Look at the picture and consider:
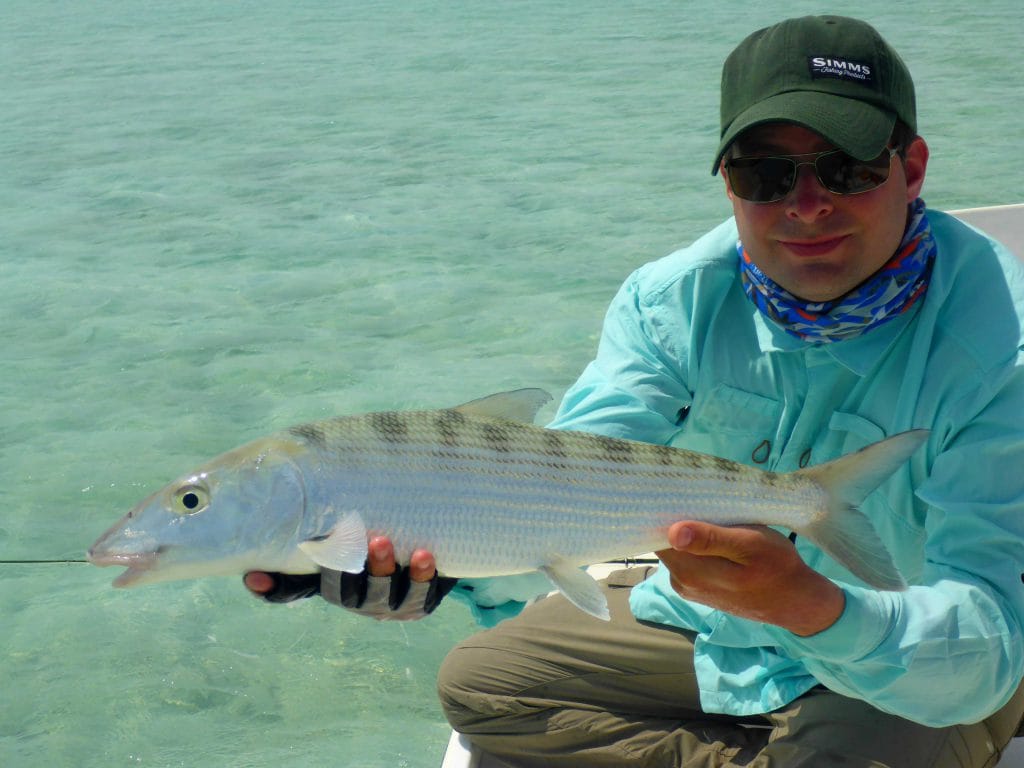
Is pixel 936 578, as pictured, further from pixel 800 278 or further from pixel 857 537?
pixel 800 278

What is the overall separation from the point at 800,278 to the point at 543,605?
1.30 m

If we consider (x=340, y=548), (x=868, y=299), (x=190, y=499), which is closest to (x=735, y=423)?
(x=868, y=299)

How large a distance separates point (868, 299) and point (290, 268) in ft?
23.0

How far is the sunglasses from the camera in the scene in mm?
2465

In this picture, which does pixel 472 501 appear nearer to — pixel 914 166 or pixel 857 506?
pixel 857 506

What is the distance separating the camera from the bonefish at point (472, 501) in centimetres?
217

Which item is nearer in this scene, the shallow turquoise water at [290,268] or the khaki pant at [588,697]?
the khaki pant at [588,697]

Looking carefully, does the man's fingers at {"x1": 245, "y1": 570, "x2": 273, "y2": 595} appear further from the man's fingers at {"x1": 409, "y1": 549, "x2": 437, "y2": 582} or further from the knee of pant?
the knee of pant

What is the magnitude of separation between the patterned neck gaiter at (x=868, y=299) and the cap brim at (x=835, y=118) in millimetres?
254

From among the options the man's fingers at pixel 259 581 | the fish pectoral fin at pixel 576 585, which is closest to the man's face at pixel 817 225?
the fish pectoral fin at pixel 576 585

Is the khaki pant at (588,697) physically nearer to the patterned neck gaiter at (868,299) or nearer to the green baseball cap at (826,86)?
the patterned neck gaiter at (868,299)

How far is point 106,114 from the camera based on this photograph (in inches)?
604

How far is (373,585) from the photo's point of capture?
227 cm

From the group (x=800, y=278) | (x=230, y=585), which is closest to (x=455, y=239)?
(x=230, y=585)
